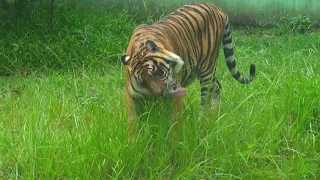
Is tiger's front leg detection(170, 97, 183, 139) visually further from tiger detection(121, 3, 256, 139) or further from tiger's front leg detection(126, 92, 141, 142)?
tiger's front leg detection(126, 92, 141, 142)

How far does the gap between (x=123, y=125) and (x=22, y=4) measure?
4256mm

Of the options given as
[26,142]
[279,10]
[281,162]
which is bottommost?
[279,10]

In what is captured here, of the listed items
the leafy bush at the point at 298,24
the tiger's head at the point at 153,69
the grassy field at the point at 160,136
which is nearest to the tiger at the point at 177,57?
the tiger's head at the point at 153,69

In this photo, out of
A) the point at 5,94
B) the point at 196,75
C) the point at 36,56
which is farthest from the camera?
the point at 36,56

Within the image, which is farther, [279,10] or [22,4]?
[279,10]

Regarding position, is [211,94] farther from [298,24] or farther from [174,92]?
[298,24]

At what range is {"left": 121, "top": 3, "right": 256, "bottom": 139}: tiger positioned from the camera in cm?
367

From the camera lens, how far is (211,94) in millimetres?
4520

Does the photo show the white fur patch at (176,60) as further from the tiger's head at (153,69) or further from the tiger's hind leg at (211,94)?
the tiger's hind leg at (211,94)

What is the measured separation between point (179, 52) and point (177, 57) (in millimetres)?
683

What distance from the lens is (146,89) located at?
3730 mm

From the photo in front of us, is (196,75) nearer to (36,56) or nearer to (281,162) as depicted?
(281,162)

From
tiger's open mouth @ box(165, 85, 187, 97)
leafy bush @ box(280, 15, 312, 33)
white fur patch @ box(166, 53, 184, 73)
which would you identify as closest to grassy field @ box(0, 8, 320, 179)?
tiger's open mouth @ box(165, 85, 187, 97)

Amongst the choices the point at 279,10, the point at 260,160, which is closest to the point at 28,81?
the point at 260,160
